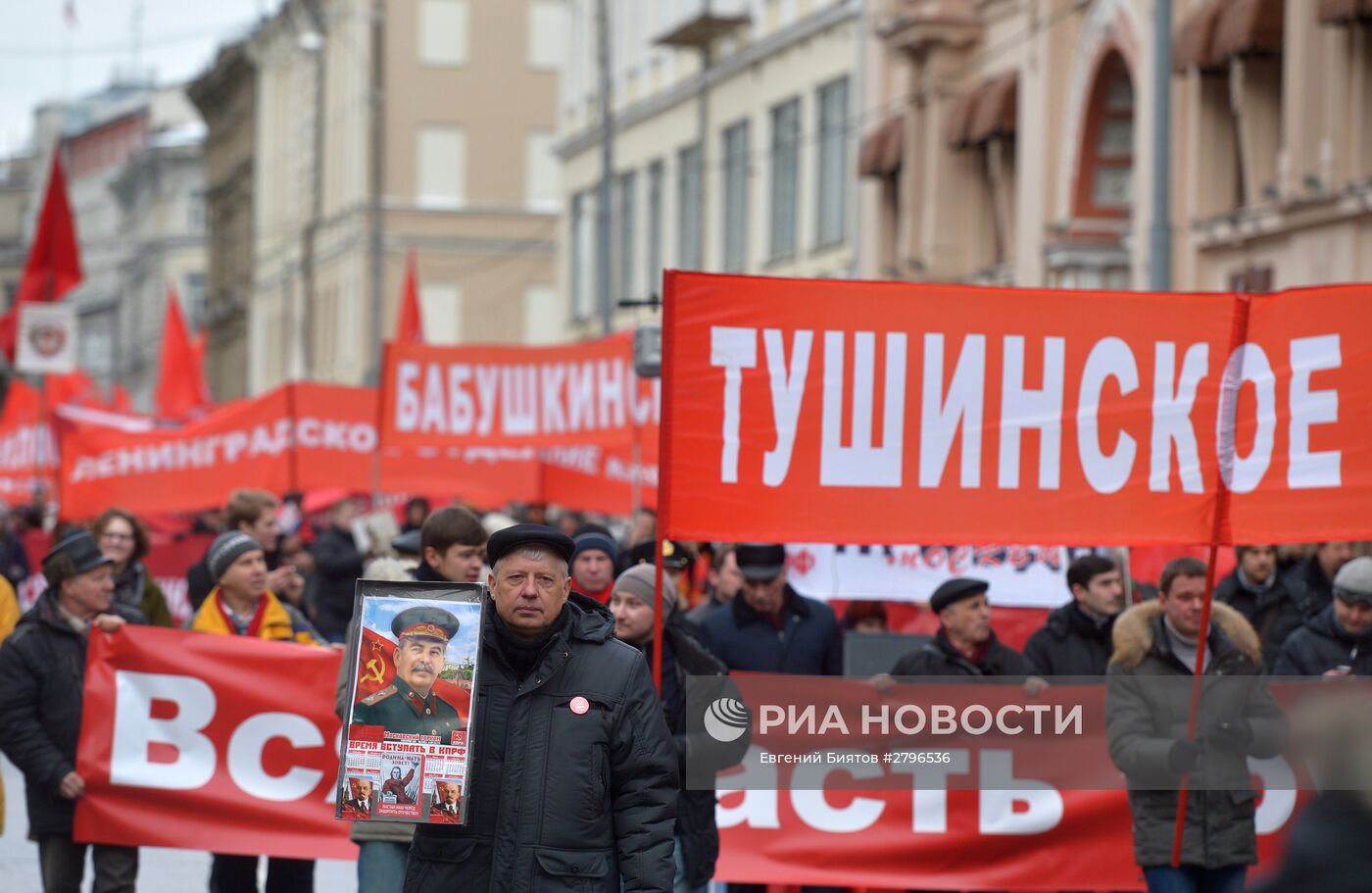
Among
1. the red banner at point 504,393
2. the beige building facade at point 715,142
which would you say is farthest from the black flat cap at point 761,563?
the beige building facade at point 715,142

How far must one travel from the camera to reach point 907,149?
29.5 metres

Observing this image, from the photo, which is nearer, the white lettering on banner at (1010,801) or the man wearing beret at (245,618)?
the white lettering on banner at (1010,801)

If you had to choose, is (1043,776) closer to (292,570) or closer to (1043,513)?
(1043,513)

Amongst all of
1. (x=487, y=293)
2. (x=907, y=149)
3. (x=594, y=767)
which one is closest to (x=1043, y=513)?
(x=594, y=767)

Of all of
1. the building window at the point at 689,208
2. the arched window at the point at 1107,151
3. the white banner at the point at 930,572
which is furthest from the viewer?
the building window at the point at 689,208

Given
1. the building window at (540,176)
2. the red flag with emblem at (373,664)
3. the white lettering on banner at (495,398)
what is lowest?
the red flag with emblem at (373,664)

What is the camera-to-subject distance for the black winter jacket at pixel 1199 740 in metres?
7.79

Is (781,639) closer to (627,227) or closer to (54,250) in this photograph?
(54,250)

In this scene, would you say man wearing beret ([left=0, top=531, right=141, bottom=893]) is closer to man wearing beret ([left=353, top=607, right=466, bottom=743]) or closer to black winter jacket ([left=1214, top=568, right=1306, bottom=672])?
man wearing beret ([left=353, top=607, right=466, bottom=743])

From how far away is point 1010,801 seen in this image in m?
8.59

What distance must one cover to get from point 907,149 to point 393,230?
3513 cm

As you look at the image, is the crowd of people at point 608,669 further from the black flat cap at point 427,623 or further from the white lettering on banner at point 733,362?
the white lettering on banner at point 733,362

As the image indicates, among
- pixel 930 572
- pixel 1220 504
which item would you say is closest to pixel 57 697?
pixel 1220 504

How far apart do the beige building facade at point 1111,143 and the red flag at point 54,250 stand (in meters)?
A: 9.72
